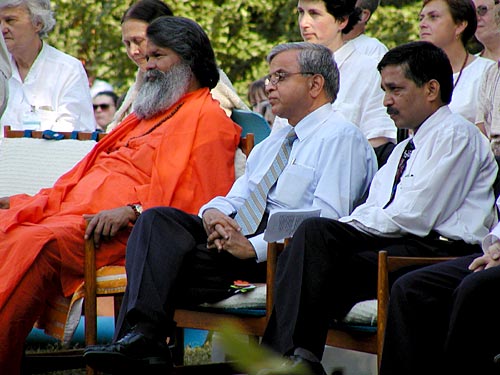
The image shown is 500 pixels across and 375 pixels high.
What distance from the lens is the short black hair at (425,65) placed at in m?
4.76

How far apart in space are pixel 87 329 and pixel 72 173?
1.12 m

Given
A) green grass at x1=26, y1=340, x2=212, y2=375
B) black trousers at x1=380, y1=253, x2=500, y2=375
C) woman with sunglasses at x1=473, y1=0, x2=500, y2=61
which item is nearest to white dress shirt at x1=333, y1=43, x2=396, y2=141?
woman with sunglasses at x1=473, y1=0, x2=500, y2=61

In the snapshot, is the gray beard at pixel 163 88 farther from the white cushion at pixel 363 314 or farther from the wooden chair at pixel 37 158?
the white cushion at pixel 363 314

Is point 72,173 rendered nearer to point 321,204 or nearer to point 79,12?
point 321,204

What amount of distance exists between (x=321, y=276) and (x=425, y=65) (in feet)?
3.75

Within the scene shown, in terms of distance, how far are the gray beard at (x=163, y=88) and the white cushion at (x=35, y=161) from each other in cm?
51

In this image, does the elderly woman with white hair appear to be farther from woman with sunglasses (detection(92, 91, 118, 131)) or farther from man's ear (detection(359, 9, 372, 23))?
woman with sunglasses (detection(92, 91, 118, 131))

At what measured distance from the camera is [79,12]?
661 inches

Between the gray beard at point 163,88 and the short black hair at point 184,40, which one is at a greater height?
the short black hair at point 184,40

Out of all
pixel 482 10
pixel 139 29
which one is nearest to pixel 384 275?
pixel 482 10

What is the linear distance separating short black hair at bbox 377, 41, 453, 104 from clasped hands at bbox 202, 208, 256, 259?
107cm

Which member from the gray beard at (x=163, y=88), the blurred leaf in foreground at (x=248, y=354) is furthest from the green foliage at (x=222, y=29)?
the blurred leaf in foreground at (x=248, y=354)

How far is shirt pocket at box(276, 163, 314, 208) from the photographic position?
16.6 feet

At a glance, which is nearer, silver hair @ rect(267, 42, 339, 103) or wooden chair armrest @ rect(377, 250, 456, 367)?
wooden chair armrest @ rect(377, 250, 456, 367)
